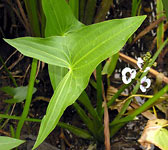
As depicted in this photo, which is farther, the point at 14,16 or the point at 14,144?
the point at 14,16

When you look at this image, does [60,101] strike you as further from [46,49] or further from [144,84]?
[144,84]

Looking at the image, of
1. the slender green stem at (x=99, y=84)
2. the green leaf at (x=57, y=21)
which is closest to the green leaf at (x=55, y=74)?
the green leaf at (x=57, y=21)

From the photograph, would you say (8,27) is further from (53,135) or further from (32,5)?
(53,135)

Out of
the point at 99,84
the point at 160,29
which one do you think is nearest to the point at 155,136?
the point at 99,84

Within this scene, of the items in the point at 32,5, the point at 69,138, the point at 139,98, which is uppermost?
the point at 32,5

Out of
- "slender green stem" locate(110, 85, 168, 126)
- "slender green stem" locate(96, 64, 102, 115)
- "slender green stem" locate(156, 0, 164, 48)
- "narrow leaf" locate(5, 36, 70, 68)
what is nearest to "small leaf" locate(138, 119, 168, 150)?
"slender green stem" locate(110, 85, 168, 126)

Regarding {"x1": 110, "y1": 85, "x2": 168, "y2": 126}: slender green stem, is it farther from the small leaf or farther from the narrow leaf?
the narrow leaf

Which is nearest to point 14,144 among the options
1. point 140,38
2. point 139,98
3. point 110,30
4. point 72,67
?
point 72,67
